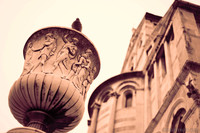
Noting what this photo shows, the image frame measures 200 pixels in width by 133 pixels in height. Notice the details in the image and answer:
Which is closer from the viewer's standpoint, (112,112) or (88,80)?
(88,80)

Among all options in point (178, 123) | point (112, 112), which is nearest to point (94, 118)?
point (112, 112)


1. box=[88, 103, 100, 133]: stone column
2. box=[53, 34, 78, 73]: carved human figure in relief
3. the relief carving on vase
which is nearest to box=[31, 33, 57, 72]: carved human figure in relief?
the relief carving on vase

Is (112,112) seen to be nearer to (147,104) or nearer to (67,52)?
(147,104)

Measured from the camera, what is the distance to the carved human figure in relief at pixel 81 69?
4102 millimetres

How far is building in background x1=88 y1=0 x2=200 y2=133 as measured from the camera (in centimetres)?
989

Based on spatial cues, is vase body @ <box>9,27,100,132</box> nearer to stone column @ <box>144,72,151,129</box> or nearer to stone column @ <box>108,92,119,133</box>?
stone column @ <box>144,72,151,129</box>

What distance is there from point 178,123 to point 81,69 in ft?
24.2

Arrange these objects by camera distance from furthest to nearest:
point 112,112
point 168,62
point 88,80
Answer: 1. point 112,112
2. point 168,62
3. point 88,80

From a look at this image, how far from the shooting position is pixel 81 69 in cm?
429

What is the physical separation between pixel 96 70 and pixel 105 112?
15062 millimetres

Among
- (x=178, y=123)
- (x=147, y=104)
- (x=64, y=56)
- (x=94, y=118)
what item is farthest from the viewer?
(x=94, y=118)

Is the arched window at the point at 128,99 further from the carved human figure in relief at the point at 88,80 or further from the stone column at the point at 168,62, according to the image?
the carved human figure in relief at the point at 88,80

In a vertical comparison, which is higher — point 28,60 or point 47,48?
point 47,48

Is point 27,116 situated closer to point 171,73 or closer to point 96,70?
point 96,70
